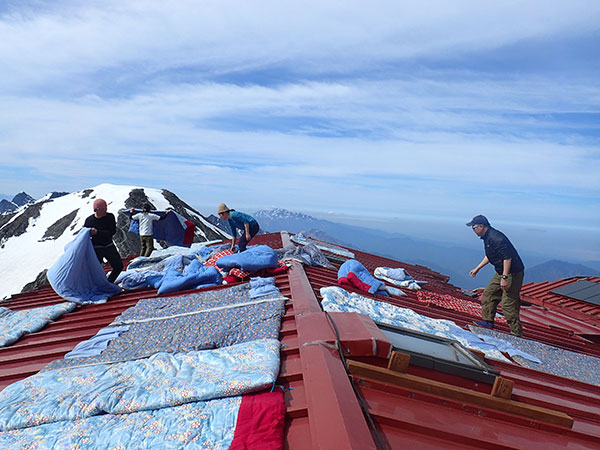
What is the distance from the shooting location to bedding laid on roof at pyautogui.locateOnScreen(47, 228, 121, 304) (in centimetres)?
595

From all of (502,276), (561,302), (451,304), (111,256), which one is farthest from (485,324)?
(561,302)

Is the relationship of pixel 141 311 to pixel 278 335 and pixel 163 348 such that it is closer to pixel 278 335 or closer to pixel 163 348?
pixel 163 348

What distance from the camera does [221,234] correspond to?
74812mm

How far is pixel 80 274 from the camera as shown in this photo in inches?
238

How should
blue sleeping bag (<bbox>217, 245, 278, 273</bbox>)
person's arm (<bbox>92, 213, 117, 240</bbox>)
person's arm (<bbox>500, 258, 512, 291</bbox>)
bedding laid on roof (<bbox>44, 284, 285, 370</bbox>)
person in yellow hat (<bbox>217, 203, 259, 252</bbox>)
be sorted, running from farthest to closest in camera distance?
person in yellow hat (<bbox>217, 203, 259, 252</bbox>)
person's arm (<bbox>92, 213, 117, 240</bbox>)
person's arm (<bbox>500, 258, 512, 291</bbox>)
blue sleeping bag (<bbox>217, 245, 278, 273</bbox>)
bedding laid on roof (<bbox>44, 284, 285, 370</bbox>)

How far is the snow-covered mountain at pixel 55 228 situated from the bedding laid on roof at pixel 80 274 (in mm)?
50660

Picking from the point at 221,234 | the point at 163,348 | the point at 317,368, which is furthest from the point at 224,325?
the point at 221,234

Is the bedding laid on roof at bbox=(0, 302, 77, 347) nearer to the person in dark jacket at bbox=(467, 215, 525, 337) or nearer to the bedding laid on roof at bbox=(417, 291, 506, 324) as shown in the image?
the bedding laid on roof at bbox=(417, 291, 506, 324)

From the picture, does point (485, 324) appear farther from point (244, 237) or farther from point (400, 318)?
point (244, 237)

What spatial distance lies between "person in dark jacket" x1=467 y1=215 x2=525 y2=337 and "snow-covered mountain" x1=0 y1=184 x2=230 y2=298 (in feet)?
177

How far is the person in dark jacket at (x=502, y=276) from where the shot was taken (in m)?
6.30

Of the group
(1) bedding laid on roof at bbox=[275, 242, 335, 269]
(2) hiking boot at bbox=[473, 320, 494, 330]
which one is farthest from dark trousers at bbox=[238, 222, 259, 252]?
(2) hiking boot at bbox=[473, 320, 494, 330]

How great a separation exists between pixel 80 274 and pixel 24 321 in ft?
3.67

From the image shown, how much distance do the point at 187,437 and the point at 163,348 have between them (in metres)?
1.62
